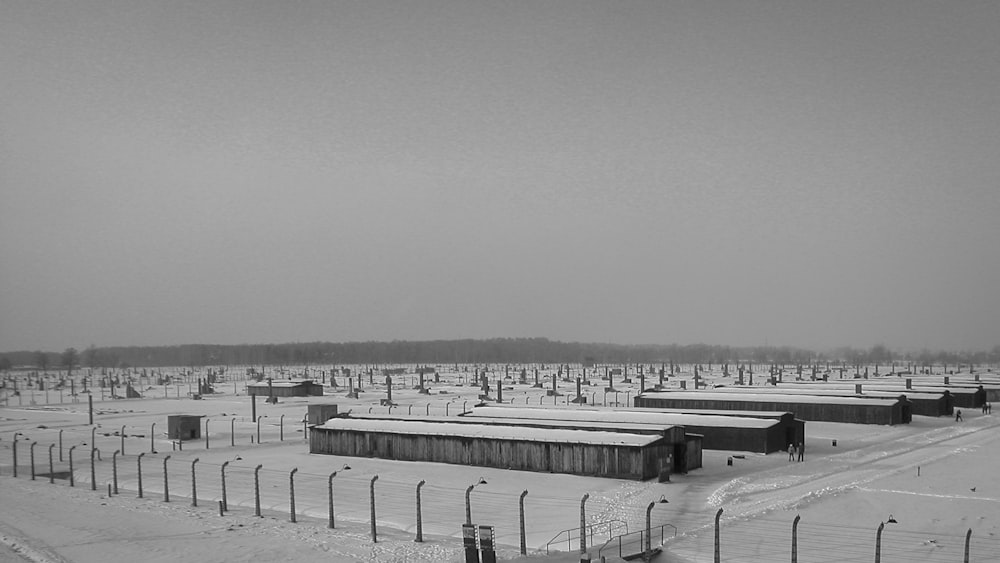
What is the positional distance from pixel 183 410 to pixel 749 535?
60289 millimetres

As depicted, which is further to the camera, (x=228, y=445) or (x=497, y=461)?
(x=228, y=445)

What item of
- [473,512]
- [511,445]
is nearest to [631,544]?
[473,512]

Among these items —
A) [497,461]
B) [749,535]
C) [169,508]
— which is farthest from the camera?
[497,461]

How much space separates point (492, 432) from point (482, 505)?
10.1m

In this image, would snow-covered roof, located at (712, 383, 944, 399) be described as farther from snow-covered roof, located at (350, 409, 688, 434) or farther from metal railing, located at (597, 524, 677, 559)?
metal railing, located at (597, 524, 677, 559)

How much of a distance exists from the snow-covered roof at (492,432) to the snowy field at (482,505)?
1.74 metres

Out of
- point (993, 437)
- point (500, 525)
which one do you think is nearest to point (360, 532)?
point (500, 525)

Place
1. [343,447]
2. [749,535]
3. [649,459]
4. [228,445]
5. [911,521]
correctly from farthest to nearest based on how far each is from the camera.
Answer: [228,445] < [343,447] < [649,459] < [911,521] < [749,535]

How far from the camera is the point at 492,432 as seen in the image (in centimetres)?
3747

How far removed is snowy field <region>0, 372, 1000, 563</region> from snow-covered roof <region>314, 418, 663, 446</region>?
1.74 metres

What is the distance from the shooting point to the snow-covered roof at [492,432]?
34.0 m

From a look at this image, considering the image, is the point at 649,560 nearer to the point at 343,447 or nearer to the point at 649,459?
the point at 649,459

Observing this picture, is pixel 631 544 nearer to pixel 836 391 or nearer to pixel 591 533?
pixel 591 533

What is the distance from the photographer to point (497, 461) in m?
35.9
